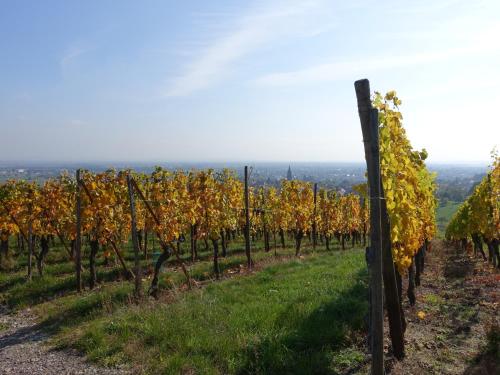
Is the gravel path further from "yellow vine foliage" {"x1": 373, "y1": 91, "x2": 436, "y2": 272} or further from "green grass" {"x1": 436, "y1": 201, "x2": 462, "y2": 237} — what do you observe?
"green grass" {"x1": 436, "y1": 201, "x2": 462, "y2": 237}

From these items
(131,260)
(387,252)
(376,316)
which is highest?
(387,252)

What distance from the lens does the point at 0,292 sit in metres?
12.9

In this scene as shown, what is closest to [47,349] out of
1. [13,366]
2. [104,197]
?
[13,366]

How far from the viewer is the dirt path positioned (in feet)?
19.0

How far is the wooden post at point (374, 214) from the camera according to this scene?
16.2 ft

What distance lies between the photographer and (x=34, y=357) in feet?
23.7

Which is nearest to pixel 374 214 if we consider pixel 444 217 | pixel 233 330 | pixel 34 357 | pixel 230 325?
pixel 233 330

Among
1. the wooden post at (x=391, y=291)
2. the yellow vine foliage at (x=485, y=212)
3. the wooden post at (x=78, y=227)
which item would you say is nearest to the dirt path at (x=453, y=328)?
the wooden post at (x=391, y=291)

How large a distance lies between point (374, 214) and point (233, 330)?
3.41 meters

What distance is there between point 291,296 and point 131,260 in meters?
11.8

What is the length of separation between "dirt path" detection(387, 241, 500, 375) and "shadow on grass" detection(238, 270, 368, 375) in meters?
0.81

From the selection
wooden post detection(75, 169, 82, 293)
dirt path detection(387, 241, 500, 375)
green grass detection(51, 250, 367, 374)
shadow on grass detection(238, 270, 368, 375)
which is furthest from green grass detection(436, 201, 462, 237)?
shadow on grass detection(238, 270, 368, 375)

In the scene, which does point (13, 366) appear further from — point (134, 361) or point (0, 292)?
point (0, 292)

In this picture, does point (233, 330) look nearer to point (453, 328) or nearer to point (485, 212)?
point (453, 328)
